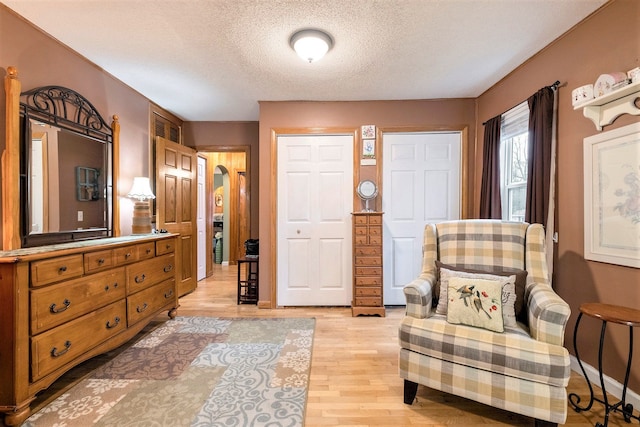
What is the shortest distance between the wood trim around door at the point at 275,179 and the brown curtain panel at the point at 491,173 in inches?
55.4

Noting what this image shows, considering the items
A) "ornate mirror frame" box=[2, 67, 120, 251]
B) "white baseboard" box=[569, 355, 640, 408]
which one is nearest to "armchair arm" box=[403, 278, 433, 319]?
"white baseboard" box=[569, 355, 640, 408]

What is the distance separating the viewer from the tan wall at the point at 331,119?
3.55 m

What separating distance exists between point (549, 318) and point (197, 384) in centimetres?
215

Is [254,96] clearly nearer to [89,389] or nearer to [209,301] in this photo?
[209,301]

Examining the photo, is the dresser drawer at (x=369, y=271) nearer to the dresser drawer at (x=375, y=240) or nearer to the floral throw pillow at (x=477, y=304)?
the dresser drawer at (x=375, y=240)

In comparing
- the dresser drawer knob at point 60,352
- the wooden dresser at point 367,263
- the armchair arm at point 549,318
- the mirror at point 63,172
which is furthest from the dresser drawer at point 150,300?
the armchair arm at point 549,318

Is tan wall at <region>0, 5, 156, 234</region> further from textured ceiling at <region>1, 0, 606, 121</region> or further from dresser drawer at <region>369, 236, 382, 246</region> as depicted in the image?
dresser drawer at <region>369, 236, 382, 246</region>

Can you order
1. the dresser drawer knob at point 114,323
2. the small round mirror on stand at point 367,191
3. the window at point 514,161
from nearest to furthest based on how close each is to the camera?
1. the dresser drawer knob at point 114,323
2. the window at point 514,161
3. the small round mirror on stand at point 367,191

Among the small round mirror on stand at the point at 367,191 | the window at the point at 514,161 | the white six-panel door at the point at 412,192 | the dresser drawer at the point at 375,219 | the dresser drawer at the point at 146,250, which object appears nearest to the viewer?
the dresser drawer at the point at 146,250

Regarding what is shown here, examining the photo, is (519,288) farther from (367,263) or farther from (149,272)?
(149,272)

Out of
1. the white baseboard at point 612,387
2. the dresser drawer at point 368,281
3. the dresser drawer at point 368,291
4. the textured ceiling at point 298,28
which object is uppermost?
the textured ceiling at point 298,28

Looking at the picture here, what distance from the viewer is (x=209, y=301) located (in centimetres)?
378

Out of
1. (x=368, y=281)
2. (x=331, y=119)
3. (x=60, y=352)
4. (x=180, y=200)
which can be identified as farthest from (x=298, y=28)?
(x=180, y=200)

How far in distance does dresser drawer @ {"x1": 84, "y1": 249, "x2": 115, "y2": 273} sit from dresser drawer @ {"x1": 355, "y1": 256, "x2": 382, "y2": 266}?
2277 millimetres
